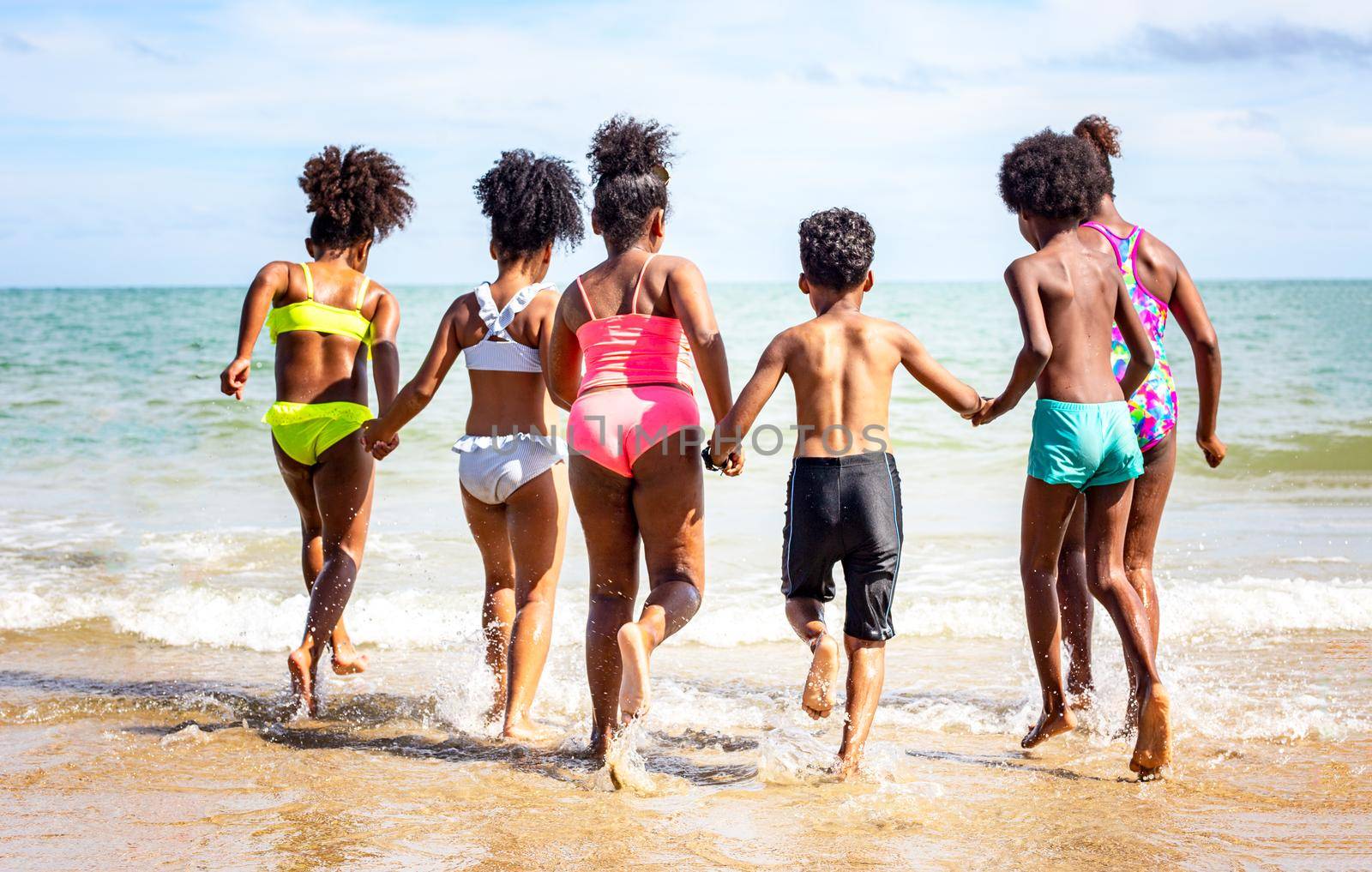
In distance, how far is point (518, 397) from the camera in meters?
4.37

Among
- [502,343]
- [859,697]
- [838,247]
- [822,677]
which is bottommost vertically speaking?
[859,697]

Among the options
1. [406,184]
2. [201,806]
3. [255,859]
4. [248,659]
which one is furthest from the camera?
[248,659]

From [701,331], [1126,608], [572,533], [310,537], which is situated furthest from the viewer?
[572,533]

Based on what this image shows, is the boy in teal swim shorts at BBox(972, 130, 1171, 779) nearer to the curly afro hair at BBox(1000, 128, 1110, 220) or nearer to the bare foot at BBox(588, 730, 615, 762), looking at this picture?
the curly afro hair at BBox(1000, 128, 1110, 220)

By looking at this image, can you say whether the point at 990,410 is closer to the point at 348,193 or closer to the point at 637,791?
the point at 637,791

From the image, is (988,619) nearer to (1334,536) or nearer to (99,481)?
(1334,536)

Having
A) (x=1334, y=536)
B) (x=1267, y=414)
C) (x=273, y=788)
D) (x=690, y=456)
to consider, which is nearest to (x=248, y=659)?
(x=273, y=788)

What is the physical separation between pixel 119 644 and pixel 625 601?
11.6ft

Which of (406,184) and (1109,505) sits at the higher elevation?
(406,184)

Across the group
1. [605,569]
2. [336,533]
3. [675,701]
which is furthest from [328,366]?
[675,701]

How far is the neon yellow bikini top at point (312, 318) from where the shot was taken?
495cm

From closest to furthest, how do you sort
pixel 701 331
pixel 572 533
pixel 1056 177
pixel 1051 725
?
pixel 701 331 → pixel 1056 177 → pixel 1051 725 → pixel 572 533

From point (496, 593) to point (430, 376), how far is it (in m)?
0.91

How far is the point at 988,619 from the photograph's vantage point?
6367 millimetres
